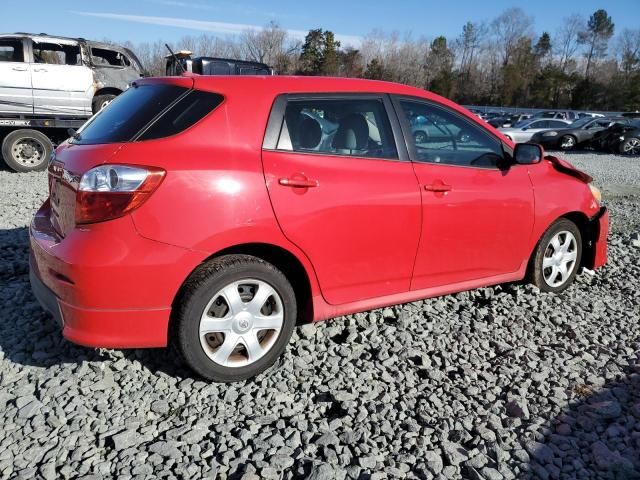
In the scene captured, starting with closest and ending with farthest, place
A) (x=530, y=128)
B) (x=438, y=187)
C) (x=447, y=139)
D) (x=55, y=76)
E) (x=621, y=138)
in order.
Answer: (x=438, y=187)
(x=447, y=139)
(x=55, y=76)
(x=621, y=138)
(x=530, y=128)

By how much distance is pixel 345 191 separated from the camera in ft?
10.5

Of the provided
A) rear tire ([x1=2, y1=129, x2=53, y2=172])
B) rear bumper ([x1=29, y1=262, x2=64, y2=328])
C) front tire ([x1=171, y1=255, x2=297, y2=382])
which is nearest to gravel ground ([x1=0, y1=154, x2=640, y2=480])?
front tire ([x1=171, y1=255, x2=297, y2=382])

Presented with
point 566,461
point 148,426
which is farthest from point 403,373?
point 148,426

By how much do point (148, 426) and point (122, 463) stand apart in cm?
28

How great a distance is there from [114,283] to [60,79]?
940 centimetres

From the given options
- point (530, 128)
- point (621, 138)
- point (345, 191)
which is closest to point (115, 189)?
point (345, 191)

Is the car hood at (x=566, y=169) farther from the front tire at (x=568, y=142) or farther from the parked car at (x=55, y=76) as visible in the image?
the front tire at (x=568, y=142)

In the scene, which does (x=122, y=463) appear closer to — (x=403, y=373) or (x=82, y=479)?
(x=82, y=479)

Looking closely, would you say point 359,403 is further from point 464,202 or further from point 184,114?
point 184,114

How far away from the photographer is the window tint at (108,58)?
1138 cm

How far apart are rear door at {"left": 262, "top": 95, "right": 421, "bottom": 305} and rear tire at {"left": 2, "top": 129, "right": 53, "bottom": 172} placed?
28.5 feet

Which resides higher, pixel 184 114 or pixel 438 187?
pixel 184 114

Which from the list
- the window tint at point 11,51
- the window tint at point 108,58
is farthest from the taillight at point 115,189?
the window tint at point 108,58

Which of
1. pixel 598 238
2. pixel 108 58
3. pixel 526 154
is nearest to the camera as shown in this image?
pixel 526 154
